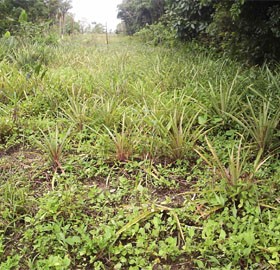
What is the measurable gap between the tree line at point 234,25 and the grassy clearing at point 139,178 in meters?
1.00

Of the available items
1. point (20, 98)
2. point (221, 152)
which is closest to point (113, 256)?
point (221, 152)

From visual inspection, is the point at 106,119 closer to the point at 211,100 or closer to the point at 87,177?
the point at 87,177

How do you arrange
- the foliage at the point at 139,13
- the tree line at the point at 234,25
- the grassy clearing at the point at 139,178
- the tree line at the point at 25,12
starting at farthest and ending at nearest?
1. the foliage at the point at 139,13
2. the tree line at the point at 25,12
3. the tree line at the point at 234,25
4. the grassy clearing at the point at 139,178

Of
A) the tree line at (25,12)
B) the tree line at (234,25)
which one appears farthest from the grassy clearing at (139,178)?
the tree line at (25,12)

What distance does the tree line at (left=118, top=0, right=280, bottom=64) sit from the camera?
139 inches

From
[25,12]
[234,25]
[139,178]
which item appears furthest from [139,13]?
[139,178]

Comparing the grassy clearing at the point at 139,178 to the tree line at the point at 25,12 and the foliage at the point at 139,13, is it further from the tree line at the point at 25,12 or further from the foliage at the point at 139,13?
the foliage at the point at 139,13

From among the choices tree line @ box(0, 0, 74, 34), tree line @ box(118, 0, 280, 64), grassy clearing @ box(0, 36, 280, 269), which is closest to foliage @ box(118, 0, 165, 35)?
tree line @ box(0, 0, 74, 34)

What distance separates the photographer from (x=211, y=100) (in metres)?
2.33

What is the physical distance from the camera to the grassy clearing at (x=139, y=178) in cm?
126

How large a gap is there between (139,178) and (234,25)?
337cm

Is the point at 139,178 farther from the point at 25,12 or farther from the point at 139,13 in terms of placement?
the point at 139,13

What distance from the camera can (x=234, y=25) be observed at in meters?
4.19

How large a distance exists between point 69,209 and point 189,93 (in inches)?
63.3
